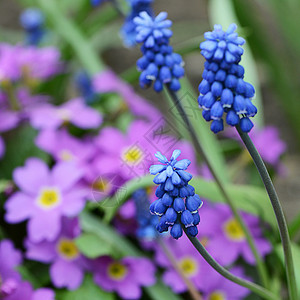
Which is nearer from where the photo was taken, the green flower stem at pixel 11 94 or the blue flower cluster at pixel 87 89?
the green flower stem at pixel 11 94

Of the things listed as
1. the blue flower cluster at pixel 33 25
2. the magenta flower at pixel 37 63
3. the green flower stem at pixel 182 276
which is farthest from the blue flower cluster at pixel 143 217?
the blue flower cluster at pixel 33 25

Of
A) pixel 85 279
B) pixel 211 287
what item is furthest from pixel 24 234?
pixel 211 287

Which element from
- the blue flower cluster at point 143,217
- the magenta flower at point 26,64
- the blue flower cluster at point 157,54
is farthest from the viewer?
the magenta flower at point 26,64

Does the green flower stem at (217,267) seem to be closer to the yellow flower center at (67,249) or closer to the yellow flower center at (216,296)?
the yellow flower center at (216,296)

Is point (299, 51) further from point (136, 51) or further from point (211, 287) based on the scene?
point (211, 287)

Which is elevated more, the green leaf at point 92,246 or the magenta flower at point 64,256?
the green leaf at point 92,246

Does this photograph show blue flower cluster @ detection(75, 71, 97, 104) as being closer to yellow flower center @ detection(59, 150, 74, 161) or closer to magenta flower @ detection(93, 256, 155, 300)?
yellow flower center @ detection(59, 150, 74, 161)
